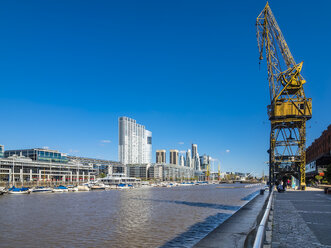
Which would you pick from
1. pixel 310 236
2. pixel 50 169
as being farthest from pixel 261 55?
pixel 50 169

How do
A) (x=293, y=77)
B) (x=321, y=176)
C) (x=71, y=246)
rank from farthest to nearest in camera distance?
(x=321, y=176) → (x=293, y=77) → (x=71, y=246)

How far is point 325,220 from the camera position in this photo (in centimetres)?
2028

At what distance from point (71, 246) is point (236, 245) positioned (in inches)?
424

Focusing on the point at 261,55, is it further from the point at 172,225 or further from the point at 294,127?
the point at 172,225

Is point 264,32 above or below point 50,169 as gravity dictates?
above

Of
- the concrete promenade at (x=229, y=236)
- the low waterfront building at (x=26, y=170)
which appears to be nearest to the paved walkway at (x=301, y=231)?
the concrete promenade at (x=229, y=236)

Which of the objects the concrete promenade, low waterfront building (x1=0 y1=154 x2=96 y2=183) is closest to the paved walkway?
the concrete promenade

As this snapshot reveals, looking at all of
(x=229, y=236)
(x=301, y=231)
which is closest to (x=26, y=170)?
(x=229, y=236)

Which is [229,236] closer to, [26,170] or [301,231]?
[301,231]

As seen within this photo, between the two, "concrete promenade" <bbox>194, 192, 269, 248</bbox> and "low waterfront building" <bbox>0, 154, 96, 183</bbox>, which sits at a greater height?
"concrete promenade" <bbox>194, 192, 269, 248</bbox>

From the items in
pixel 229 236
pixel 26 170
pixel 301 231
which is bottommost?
pixel 26 170

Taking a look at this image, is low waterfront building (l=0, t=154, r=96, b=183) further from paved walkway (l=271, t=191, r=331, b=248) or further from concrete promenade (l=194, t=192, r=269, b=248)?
paved walkway (l=271, t=191, r=331, b=248)

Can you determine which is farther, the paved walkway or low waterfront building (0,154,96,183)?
low waterfront building (0,154,96,183)

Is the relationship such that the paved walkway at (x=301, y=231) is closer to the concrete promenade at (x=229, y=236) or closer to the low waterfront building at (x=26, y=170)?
the concrete promenade at (x=229, y=236)
